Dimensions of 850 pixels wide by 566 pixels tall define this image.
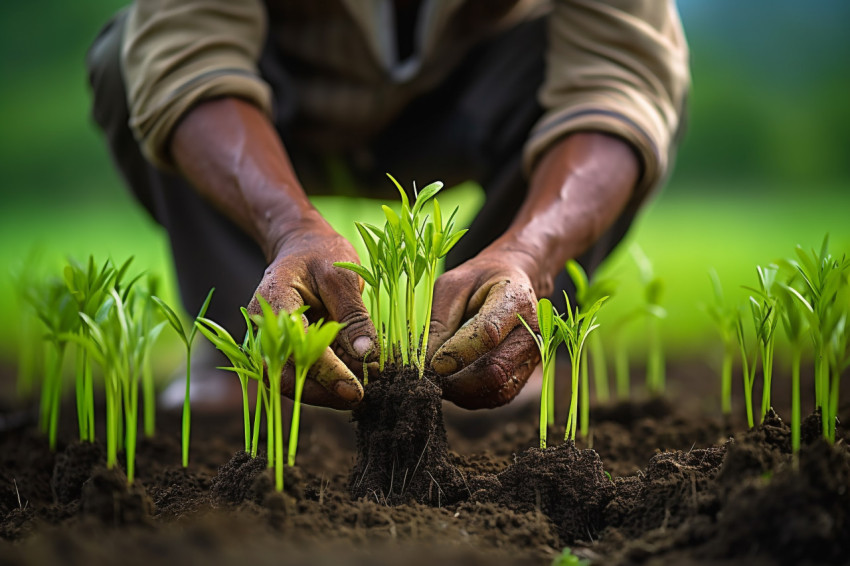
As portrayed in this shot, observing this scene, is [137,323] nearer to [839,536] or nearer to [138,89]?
[138,89]

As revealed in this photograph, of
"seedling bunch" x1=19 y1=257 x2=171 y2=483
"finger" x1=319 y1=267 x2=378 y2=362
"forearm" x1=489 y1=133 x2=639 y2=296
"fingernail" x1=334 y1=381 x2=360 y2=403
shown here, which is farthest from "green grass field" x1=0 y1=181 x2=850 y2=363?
"fingernail" x1=334 y1=381 x2=360 y2=403

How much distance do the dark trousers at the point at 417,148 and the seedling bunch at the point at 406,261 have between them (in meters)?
1.06

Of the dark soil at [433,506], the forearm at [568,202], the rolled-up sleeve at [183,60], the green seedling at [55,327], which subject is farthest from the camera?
the rolled-up sleeve at [183,60]

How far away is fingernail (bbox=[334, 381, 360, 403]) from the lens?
1.19m

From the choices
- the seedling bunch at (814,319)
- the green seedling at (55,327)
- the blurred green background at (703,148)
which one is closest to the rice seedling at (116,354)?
the green seedling at (55,327)

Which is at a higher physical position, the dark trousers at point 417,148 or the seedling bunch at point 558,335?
the dark trousers at point 417,148

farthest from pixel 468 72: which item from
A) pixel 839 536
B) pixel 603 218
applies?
pixel 839 536

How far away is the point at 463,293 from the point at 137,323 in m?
0.56

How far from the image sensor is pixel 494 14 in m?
2.32

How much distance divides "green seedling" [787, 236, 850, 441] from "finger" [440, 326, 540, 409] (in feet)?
1.46

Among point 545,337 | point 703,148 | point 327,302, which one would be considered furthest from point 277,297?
point 703,148

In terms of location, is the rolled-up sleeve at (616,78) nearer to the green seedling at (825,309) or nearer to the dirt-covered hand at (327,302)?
the green seedling at (825,309)

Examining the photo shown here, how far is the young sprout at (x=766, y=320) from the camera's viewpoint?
126cm

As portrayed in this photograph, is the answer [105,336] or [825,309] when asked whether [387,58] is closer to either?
[105,336]
